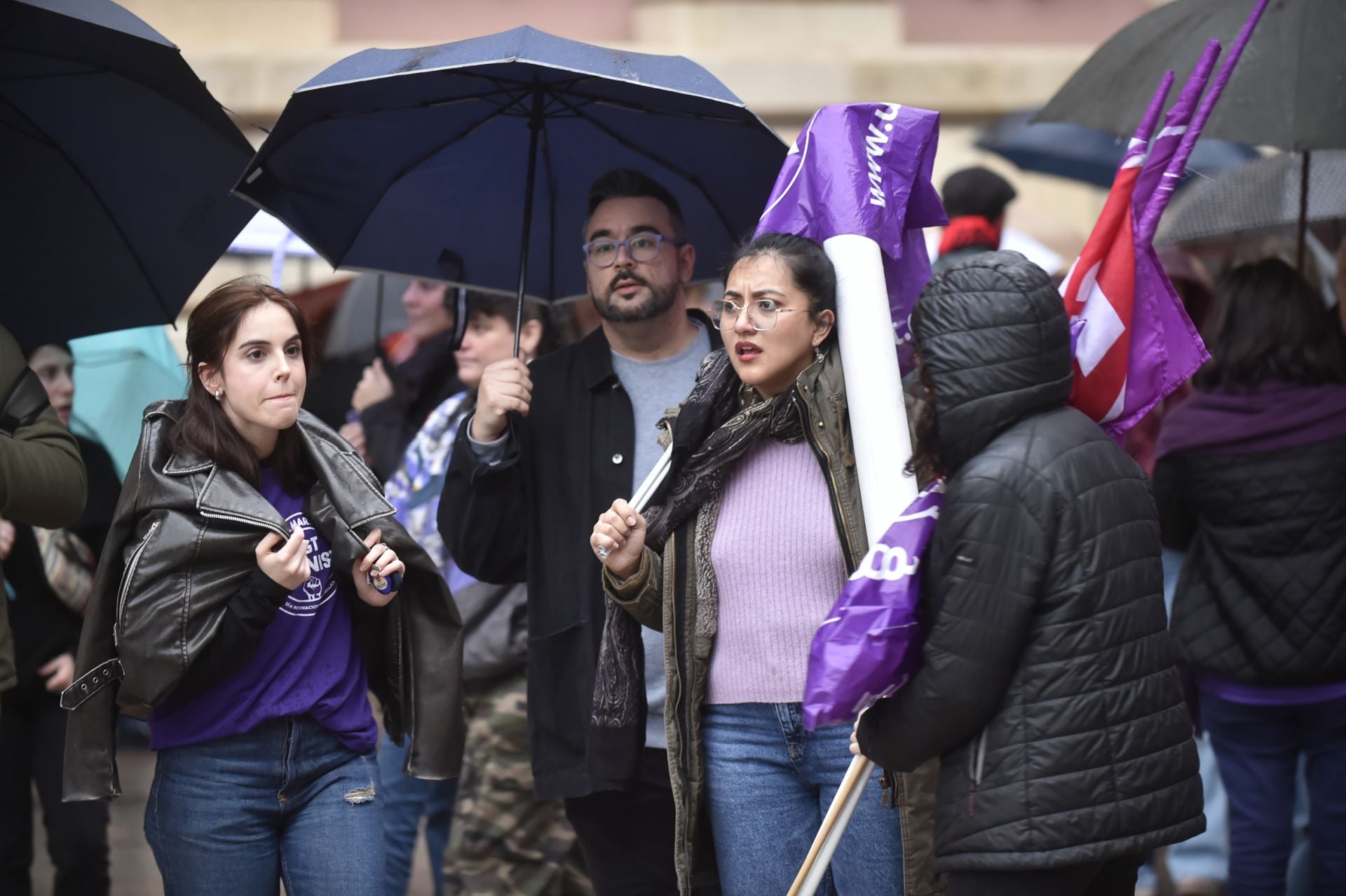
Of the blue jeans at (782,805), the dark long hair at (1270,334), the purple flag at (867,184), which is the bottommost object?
the blue jeans at (782,805)

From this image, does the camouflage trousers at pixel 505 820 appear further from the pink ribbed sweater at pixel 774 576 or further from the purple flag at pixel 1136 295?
the purple flag at pixel 1136 295

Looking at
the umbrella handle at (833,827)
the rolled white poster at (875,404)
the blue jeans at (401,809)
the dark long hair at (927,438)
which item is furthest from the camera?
the blue jeans at (401,809)

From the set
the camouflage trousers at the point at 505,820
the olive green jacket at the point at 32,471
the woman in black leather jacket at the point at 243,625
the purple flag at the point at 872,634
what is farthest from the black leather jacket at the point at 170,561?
the camouflage trousers at the point at 505,820

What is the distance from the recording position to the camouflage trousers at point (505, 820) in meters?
5.19

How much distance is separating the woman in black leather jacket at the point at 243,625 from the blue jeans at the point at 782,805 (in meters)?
0.78

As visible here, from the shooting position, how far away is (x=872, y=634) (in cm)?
310

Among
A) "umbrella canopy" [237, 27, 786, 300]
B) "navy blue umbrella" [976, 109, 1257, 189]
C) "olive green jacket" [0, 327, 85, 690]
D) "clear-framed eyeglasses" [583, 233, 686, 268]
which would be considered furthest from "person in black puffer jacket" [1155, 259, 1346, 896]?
"navy blue umbrella" [976, 109, 1257, 189]

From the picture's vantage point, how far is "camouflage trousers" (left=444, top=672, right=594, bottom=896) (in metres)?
5.19

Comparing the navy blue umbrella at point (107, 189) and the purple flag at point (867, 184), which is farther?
the navy blue umbrella at point (107, 189)

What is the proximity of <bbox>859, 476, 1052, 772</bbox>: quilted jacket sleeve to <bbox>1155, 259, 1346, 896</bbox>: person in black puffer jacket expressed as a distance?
83.1 inches

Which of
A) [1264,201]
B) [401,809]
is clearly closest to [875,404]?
[401,809]

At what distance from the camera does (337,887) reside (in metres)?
3.64

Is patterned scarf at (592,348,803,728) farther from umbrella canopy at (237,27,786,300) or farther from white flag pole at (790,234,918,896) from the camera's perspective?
umbrella canopy at (237,27,786,300)

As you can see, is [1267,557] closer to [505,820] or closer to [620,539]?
[620,539]
